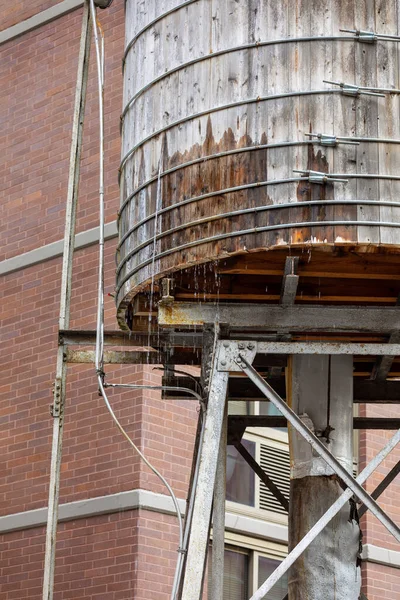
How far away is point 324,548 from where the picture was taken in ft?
33.5

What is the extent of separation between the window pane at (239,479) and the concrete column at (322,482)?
6132 millimetres

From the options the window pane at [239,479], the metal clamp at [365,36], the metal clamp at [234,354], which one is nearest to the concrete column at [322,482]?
the metal clamp at [234,354]

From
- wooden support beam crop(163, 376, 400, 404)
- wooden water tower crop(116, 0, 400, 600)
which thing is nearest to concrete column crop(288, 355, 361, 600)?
wooden water tower crop(116, 0, 400, 600)

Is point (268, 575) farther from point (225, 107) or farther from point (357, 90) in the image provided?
point (357, 90)

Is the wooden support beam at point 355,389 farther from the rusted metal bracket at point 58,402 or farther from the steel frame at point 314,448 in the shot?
the steel frame at point 314,448

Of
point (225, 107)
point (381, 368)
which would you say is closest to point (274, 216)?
point (225, 107)

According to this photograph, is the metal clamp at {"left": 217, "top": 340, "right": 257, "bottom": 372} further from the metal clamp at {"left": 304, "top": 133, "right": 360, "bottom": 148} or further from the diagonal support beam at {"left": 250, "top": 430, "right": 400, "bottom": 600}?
the metal clamp at {"left": 304, "top": 133, "right": 360, "bottom": 148}

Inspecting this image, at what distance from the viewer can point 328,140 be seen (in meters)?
9.27

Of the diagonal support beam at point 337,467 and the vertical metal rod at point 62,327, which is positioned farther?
the vertical metal rod at point 62,327

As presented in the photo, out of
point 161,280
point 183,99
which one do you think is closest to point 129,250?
point 161,280

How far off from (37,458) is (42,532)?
38.8 inches

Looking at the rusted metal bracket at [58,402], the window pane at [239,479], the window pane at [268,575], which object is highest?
the rusted metal bracket at [58,402]

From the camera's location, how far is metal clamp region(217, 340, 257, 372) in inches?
385

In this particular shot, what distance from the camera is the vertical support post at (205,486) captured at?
9148mm
